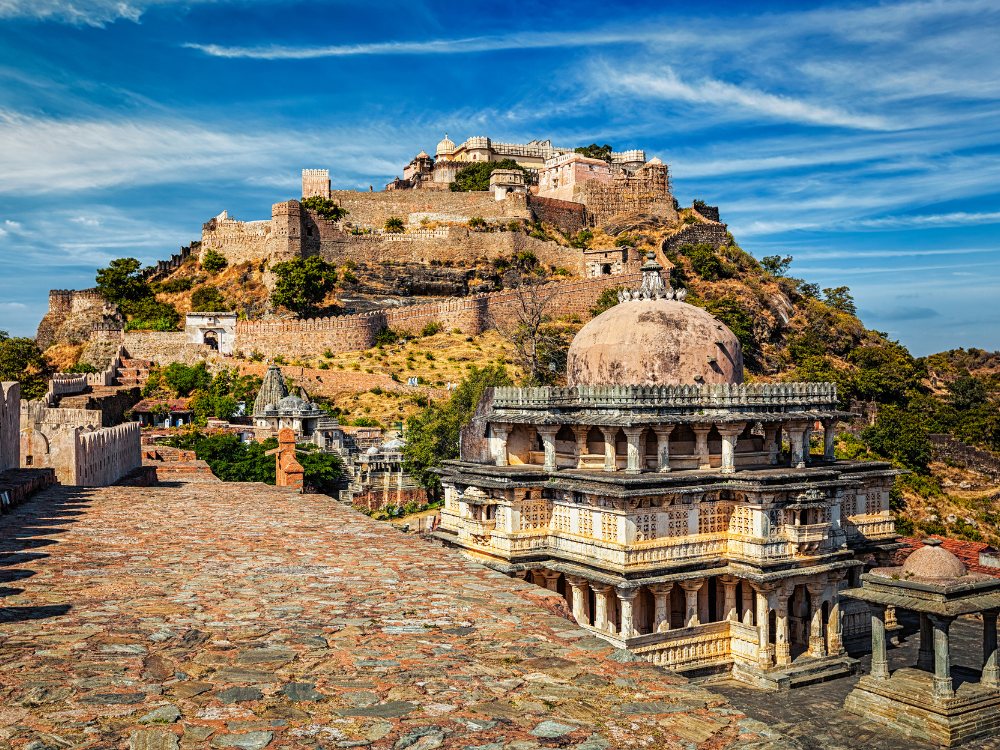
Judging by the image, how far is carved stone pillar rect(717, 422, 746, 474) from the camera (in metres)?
15.9

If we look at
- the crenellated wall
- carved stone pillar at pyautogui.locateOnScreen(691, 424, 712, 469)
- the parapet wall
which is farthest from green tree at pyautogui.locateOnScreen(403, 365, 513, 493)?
carved stone pillar at pyautogui.locateOnScreen(691, 424, 712, 469)

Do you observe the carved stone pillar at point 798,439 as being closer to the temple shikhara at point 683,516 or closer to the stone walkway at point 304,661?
the temple shikhara at point 683,516

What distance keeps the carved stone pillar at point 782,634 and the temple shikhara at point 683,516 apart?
3cm

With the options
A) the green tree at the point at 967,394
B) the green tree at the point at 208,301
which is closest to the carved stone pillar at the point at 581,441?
the green tree at the point at 967,394

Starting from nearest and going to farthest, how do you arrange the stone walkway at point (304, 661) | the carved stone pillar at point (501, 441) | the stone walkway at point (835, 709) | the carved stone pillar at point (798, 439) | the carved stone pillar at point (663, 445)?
the stone walkway at point (304, 661) → the stone walkway at point (835, 709) → the carved stone pillar at point (663, 445) → the carved stone pillar at point (798, 439) → the carved stone pillar at point (501, 441)

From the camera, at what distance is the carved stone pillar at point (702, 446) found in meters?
16.2

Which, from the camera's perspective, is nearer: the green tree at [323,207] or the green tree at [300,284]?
the green tree at [300,284]

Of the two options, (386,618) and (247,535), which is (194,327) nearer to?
(247,535)

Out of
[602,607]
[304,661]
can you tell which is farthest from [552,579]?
[304,661]

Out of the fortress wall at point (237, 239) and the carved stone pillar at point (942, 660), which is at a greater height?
the fortress wall at point (237, 239)

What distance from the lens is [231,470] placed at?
31.1 metres

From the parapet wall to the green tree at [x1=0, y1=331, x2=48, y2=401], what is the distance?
6.28 metres

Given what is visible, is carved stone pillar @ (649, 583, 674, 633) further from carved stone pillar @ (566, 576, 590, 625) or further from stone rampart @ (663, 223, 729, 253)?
stone rampart @ (663, 223, 729, 253)

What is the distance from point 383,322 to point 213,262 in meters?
20.8
